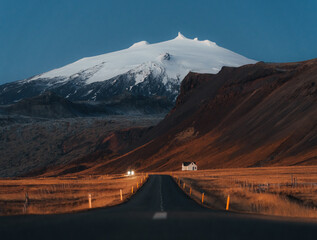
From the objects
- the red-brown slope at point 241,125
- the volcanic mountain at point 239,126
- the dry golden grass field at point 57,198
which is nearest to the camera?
the dry golden grass field at point 57,198

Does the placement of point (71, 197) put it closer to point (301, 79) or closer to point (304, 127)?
point (304, 127)

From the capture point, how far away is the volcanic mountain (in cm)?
8650

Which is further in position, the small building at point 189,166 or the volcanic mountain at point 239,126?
the small building at point 189,166

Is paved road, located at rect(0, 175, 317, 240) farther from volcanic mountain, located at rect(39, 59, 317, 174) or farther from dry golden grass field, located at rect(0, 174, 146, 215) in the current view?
volcanic mountain, located at rect(39, 59, 317, 174)

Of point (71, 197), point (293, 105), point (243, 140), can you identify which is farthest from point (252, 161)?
point (71, 197)

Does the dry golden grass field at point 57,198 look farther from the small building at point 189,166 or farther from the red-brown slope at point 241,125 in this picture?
the small building at point 189,166

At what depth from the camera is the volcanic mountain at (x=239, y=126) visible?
86.5 metres

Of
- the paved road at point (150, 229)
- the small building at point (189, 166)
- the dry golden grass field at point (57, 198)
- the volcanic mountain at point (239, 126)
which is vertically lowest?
the dry golden grass field at point (57, 198)

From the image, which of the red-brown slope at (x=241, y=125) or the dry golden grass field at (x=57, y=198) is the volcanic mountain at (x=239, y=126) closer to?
the red-brown slope at (x=241, y=125)

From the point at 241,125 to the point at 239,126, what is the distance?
53cm

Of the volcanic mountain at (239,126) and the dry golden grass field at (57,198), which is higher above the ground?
the volcanic mountain at (239,126)

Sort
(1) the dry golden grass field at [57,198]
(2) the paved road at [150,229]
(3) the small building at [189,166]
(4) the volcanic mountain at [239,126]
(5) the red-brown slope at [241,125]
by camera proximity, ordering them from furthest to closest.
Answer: (3) the small building at [189,166]
(4) the volcanic mountain at [239,126]
(5) the red-brown slope at [241,125]
(1) the dry golden grass field at [57,198]
(2) the paved road at [150,229]

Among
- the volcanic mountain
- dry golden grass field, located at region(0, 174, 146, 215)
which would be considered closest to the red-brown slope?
the volcanic mountain

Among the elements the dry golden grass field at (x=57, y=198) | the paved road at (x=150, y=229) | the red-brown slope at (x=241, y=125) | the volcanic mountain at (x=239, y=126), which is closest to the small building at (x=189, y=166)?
the volcanic mountain at (x=239, y=126)
